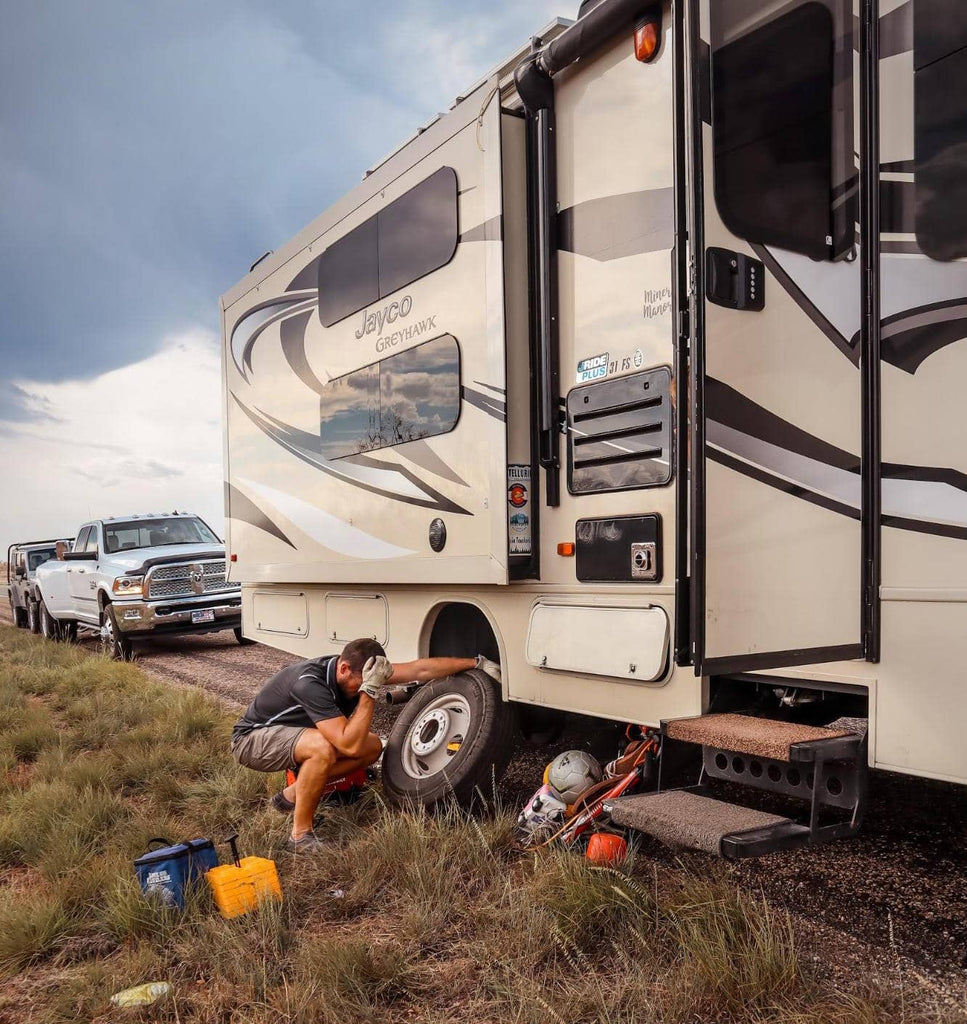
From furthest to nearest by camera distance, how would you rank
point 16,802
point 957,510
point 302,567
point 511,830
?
point 302,567 → point 16,802 → point 511,830 → point 957,510

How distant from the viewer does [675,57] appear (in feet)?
10.3

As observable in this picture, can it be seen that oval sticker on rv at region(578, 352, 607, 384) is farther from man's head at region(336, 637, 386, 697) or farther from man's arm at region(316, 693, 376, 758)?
man's arm at region(316, 693, 376, 758)

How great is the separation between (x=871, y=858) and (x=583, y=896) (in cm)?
141

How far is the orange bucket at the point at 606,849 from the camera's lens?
363cm

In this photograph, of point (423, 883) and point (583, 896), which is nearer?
point (583, 896)

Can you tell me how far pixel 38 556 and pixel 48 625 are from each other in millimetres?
2479

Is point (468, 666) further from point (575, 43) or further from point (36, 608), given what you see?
point (36, 608)

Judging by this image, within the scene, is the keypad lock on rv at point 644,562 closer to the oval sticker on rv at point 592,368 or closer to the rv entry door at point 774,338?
the rv entry door at point 774,338

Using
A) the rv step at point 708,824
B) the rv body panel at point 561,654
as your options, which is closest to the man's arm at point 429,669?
the rv body panel at point 561,654

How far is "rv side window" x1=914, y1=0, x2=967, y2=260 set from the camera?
3029 millimetres

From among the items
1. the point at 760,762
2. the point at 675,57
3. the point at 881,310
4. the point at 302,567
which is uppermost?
the point at 675,57

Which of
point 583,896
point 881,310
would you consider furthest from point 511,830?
point 881,310

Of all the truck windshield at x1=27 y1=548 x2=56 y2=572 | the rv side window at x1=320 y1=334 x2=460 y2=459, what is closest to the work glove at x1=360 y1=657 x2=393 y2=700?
the rv side window at x1=320 y1=334 x2=460 y2=459

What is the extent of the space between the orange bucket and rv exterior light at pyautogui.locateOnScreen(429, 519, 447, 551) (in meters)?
1.72
